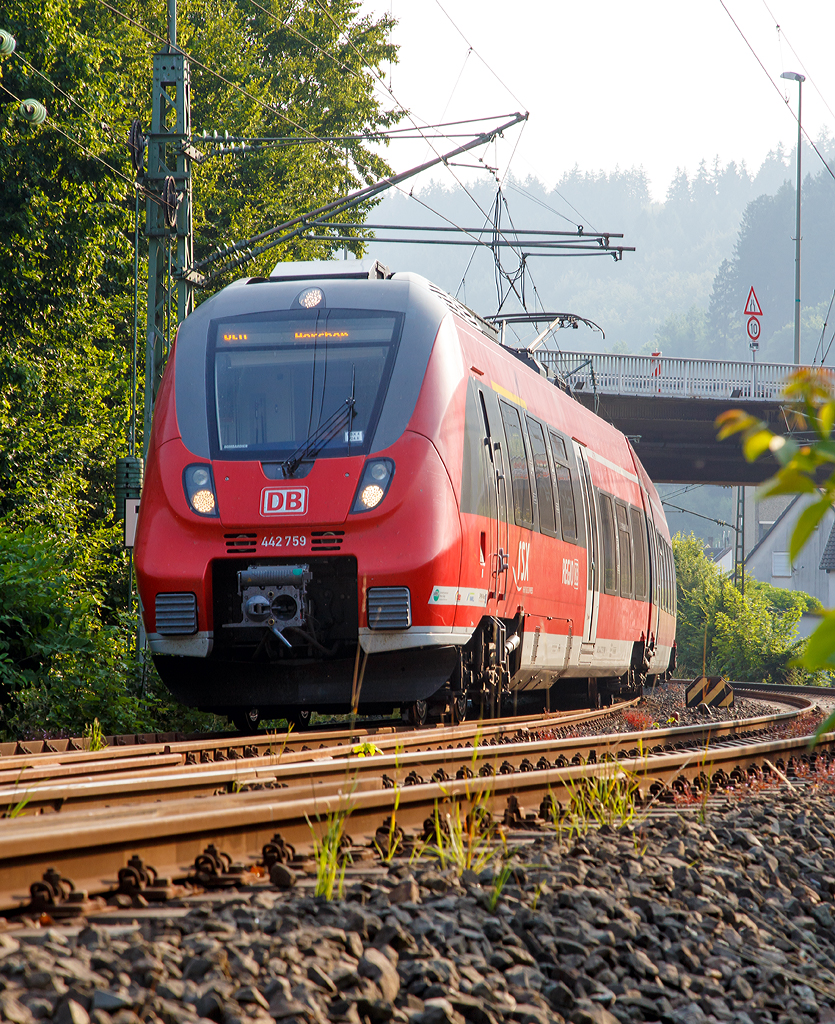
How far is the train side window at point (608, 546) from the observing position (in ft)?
45.4

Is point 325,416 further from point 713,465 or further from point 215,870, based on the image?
point 713,465

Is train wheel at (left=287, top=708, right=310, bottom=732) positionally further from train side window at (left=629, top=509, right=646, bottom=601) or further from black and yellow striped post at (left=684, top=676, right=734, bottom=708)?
black and yellow striped post at (left=684, top=676, right=734, bottom=708)

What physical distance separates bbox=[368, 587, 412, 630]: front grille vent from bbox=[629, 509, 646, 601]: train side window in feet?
27.1

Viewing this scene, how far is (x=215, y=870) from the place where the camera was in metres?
3.80

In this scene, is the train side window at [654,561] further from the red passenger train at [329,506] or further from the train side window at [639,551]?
the red passenger train at [329,506]

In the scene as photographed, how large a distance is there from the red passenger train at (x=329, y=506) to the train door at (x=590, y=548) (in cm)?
287

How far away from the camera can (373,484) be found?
8.43m

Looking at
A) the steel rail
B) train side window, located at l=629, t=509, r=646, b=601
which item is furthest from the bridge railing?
the steel rail

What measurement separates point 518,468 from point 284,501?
2.75 m

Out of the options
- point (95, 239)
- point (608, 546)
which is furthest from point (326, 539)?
point (95, 239)

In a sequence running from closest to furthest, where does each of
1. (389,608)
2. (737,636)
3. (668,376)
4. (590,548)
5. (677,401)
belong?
(389,608)
(590,548)
(737,636)
(677,401)
(668,376)

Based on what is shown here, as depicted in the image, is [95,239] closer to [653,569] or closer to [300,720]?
[653,569]

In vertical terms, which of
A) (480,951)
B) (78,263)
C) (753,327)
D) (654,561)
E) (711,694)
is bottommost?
(711,694)

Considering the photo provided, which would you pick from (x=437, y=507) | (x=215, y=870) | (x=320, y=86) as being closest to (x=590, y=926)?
(x=215, y=870)
